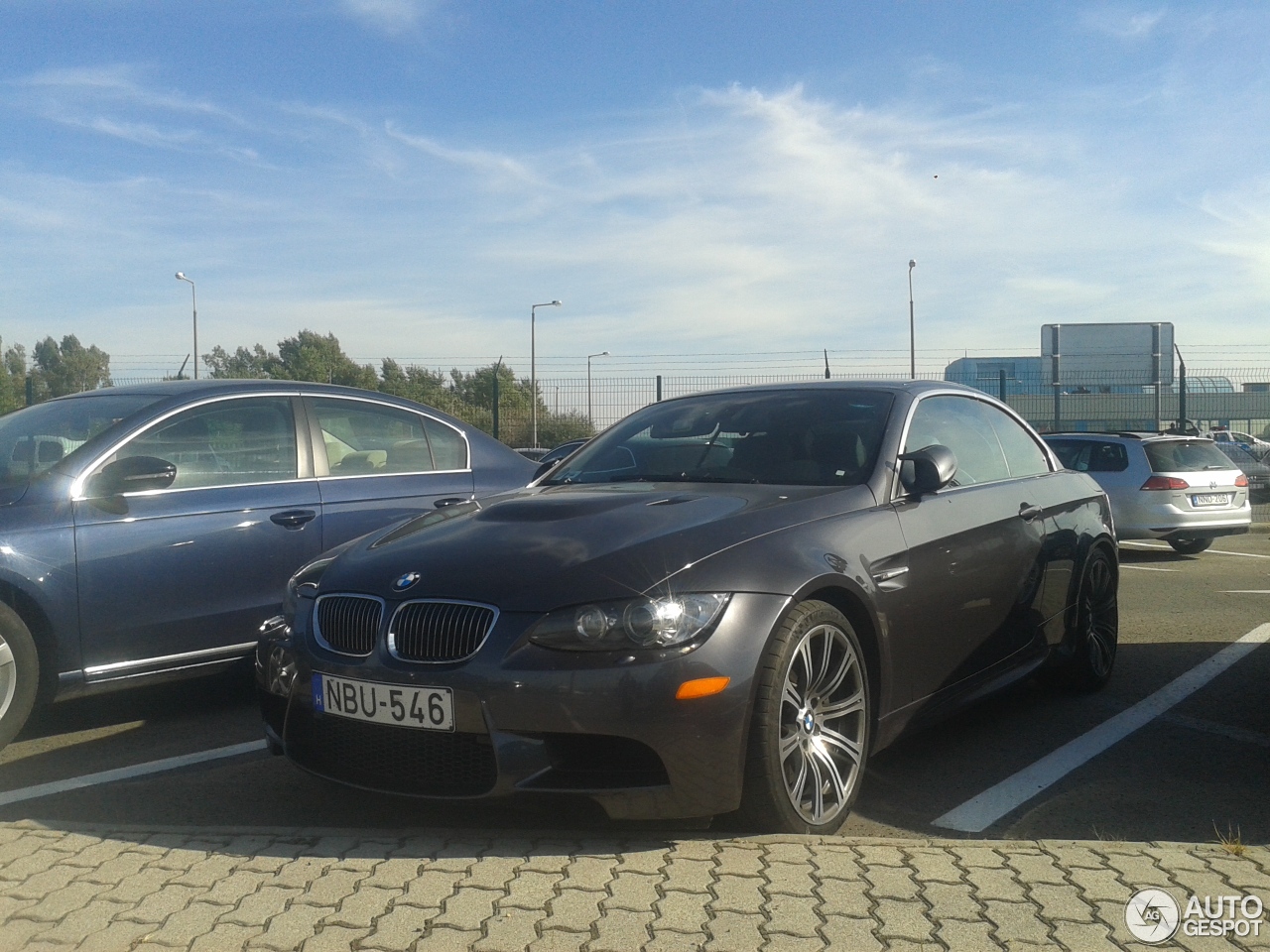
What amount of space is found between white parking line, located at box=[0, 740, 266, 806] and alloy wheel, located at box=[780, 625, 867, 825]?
2.36m

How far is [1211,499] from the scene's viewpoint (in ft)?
41.5

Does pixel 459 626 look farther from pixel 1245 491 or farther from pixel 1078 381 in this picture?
pixel 1078 381

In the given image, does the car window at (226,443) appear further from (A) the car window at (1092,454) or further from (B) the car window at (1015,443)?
(A) the car window at (1092,454)

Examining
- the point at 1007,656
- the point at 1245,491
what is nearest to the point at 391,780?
the point at 1007,656

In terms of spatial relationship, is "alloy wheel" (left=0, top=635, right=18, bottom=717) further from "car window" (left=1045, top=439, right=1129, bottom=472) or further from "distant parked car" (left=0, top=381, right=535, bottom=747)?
"car window" (left=1045, top=439, right=1129, bottom=472)

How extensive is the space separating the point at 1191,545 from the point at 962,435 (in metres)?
10.3

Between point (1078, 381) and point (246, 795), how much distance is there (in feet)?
61.1

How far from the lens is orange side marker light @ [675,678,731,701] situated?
303cm

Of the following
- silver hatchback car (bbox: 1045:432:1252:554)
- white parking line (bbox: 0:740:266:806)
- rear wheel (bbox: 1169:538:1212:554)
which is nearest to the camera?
white parking line (bbox: 0:740:266:806)

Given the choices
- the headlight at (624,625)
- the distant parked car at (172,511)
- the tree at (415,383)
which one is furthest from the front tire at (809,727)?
the tree at (415,383)

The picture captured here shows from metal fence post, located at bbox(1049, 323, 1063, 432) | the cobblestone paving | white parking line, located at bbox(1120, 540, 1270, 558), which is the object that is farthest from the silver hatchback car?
the cobblestone paving

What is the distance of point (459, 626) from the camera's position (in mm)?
3207

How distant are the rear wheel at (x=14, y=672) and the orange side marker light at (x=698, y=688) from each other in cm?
286

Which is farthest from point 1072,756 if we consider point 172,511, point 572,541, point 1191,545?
point 1191,545
